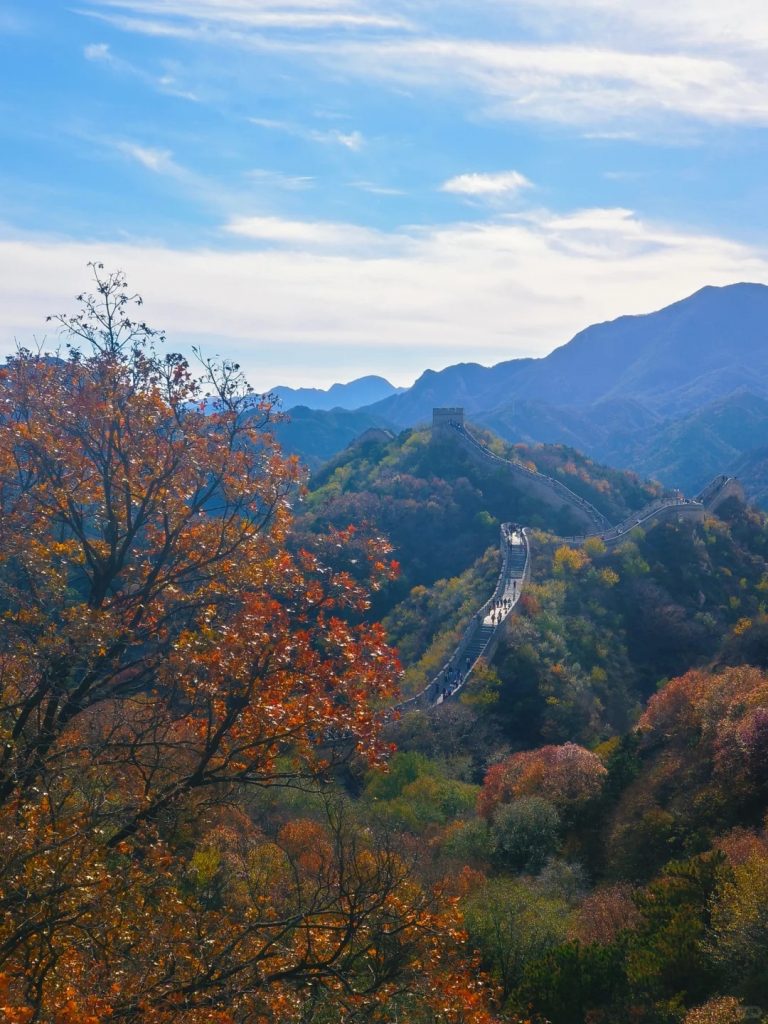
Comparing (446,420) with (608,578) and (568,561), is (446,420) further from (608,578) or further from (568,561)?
(608,578)

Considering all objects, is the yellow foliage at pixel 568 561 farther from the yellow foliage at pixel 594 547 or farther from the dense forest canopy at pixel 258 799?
the dense forest canopy at pixel 258 799

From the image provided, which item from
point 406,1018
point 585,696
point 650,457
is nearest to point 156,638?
point 406,1018

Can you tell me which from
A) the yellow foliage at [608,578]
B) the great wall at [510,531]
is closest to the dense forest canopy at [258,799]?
the great wall at [510,531]

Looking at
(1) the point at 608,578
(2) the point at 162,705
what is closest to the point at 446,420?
(1) the point at 608,578

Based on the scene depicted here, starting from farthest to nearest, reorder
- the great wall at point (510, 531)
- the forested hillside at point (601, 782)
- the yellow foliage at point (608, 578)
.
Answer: the yellow foliage at point (608, 578) → the great wall at point (510, 531) → the forested hillside at point (601, 782)

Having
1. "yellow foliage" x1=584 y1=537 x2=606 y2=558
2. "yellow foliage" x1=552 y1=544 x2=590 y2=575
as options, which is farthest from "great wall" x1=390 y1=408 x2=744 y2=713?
"yellow foliage" x1=552 y1=544 x2=590 y2=575

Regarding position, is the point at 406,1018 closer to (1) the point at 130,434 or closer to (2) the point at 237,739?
(2) the point at 237,739

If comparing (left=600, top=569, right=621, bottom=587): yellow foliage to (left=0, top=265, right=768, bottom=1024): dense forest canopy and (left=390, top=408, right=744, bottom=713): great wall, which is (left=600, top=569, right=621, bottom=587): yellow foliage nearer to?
(left=390, top=408, right=744, bottom=713): great wall
